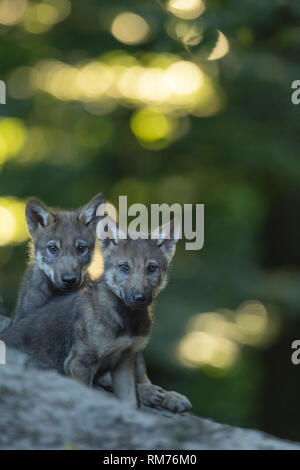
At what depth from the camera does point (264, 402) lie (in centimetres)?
1462

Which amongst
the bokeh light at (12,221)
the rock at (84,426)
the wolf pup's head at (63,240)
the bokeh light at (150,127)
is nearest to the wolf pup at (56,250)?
the wolf pup's head at (63,240)

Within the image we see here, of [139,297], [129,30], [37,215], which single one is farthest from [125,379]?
[129,30]

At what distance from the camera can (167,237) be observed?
272 inches

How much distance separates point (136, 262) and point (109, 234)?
1.24ft

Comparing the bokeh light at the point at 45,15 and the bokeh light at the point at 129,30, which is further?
the bokeh light at the point at 45,15

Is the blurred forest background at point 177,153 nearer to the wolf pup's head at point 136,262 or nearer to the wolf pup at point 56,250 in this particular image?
the wolf pup at point 56,250

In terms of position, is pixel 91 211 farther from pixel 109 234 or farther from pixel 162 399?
pixel 162 399

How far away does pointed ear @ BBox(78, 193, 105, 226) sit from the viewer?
7195 millimetres

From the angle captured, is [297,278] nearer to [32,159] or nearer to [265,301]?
[265,301]

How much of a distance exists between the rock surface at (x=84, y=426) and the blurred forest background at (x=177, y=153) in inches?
284

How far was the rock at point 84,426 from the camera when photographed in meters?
4.49

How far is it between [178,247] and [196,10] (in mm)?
6373

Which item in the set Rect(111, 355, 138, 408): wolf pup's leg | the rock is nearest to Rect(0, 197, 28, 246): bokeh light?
Rect(111, 355, 138, 408): wolf pup's leg

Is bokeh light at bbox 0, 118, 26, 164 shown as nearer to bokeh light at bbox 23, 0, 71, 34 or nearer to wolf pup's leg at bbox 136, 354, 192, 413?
bokeh light at bbox 23, 0, 71, 34
